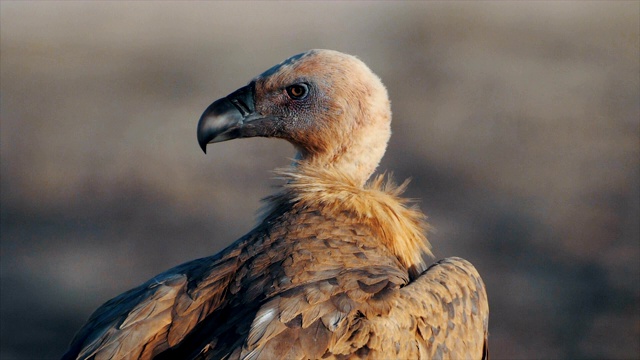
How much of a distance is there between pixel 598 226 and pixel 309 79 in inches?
244

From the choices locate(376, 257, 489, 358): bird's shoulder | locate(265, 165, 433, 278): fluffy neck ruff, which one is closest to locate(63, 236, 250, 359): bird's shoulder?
locate(265, 165, 433, 278): fluffy neck ruff

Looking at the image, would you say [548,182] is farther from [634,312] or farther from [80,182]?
[80,182]

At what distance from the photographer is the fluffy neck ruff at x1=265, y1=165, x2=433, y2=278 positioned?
5074 millimetres

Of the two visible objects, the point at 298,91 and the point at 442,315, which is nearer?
the point at 442,315

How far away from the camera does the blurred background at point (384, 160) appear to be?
9469 millimetres

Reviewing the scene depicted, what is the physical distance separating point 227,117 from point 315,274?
1.30 m

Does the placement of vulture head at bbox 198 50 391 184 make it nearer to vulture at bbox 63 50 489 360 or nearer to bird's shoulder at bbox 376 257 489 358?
vulture at bbox 63 50 489 360

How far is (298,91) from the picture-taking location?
18.0 feet

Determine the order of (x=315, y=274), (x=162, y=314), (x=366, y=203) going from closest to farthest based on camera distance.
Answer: (x=162, y=314)
(x=315, y=274)
(x=366, y=203)

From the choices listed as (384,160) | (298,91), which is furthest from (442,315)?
(384,160)

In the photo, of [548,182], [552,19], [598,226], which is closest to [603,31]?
[552,19]

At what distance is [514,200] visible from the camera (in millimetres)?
11430

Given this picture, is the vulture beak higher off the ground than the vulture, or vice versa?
the vulture beak

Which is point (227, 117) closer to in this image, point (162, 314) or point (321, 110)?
point (321, 110)
